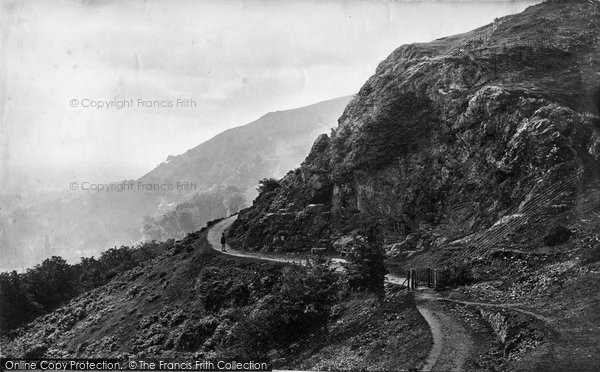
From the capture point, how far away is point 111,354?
31.8 m

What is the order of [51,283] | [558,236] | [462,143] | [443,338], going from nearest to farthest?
[443,338], [558,236], [462,143], [51,283]

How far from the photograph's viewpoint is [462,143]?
35.8m

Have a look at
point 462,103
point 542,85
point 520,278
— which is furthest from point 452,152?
point 520,278

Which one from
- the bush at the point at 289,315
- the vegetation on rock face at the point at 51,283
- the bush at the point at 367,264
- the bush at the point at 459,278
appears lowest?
the vegetation on rock face at the point at 51,283

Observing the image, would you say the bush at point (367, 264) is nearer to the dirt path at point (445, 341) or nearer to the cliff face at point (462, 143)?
the dirt path at point (445, 341)

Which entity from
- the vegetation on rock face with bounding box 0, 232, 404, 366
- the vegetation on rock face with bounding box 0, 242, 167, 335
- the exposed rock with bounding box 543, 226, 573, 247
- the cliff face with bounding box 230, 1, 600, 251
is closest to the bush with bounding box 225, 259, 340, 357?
the vegetation on rock face with bounding box 0, 232, 404, 366

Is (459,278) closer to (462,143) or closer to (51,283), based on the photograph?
(462,143)

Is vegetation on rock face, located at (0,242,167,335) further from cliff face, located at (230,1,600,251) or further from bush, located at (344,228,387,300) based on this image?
bush, located at (344,228,387,300)

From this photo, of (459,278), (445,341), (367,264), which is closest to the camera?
(445,341)

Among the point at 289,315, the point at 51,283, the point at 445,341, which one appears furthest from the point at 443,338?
the point at 51,283

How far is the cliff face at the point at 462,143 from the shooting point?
99.1 ft

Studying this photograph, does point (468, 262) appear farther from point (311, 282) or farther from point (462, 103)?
point (462, 103)

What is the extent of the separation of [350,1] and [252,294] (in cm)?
2116

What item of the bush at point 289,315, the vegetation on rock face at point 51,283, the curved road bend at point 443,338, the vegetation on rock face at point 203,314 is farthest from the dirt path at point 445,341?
the vegetation on rock face at point 51,283
